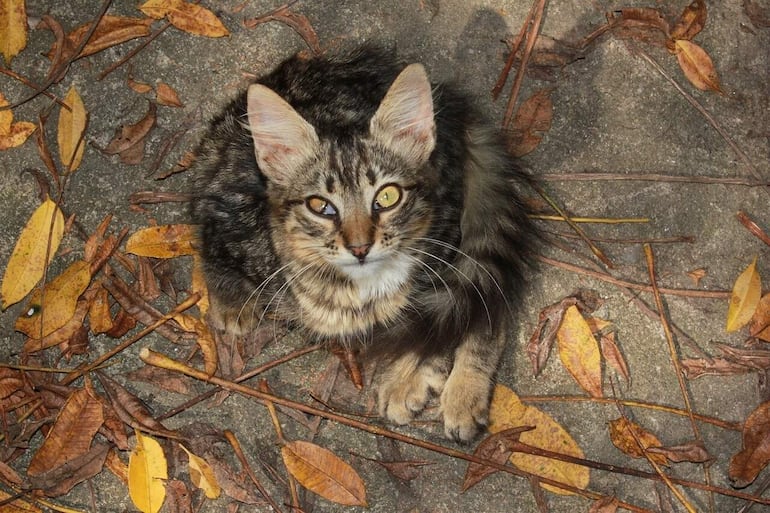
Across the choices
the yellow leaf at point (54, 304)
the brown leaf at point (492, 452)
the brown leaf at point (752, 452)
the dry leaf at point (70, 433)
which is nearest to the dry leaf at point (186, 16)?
the yellow leaf at point (54, 304)

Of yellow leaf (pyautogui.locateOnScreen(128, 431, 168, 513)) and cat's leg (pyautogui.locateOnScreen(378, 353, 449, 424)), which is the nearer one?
yellow leaf (pyautogui.locateOnScreen(128, 431, 168, 513))

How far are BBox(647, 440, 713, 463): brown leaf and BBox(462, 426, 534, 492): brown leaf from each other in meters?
0.53

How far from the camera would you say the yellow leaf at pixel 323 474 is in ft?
11.6

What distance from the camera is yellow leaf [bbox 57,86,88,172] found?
388 cm

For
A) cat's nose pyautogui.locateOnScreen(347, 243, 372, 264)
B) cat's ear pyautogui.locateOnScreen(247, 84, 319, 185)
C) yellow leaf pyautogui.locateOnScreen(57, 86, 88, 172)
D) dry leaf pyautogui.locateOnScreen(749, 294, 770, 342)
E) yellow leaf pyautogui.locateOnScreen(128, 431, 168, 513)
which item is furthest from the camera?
yellow leaf pyautogui.locateOnScreen(57, 86, 88, 172)

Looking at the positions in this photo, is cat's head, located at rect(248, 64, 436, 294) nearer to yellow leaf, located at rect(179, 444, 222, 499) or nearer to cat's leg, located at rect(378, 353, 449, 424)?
cat's leg, located at rect(378, 353, 449, 424)

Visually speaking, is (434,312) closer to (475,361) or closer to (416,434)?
(475,361)

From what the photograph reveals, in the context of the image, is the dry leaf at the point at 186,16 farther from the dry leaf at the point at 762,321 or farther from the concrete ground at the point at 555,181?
the dry leaf at the point at 762,321

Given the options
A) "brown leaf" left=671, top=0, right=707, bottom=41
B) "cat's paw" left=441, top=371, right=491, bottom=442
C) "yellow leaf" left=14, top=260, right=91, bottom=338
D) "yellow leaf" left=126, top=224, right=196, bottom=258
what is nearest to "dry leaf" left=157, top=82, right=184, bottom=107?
"yellow leaf" left=126, top=224, right=196, bottom=258

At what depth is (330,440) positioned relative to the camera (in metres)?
3.65

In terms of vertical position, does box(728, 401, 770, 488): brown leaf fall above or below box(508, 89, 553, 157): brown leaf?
below

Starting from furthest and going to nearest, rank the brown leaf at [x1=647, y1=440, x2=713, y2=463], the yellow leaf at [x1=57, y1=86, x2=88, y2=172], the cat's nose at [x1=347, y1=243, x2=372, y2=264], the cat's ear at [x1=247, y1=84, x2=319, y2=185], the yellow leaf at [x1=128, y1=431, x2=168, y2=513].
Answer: the yellow leaf at [x1=57, y1=86, x2=88, y2=172], the brown leaf at [x1=647, y1=440, x2=713, y2=463], the yellow leaf at [x1=128, y1=431, x2=168, y2=513], the cat's nose at [x1=347, y1=243, x2=372, y2=264], the cat's ear at [x1=247, y1=84, x2=319, y2=185]

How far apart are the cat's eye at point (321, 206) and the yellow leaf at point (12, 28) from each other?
1746mm

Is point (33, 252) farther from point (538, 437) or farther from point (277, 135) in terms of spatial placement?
point (538, 437)
